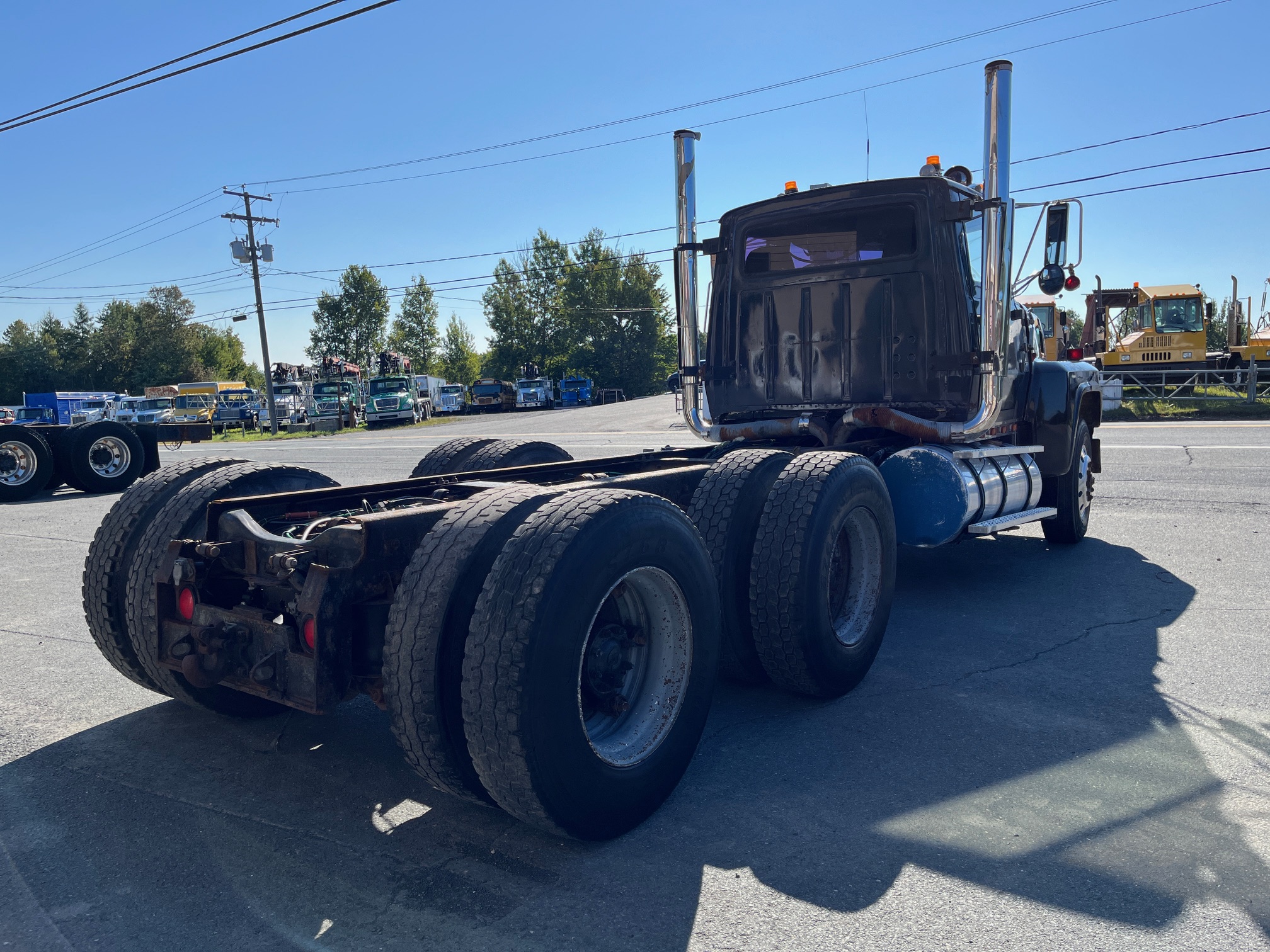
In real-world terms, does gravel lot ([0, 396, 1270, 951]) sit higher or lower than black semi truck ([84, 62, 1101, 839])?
lower

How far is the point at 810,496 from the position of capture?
155 inches

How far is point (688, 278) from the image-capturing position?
636 cm

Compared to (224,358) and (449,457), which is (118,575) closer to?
(449,457)

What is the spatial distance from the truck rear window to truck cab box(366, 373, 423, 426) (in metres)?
38.8

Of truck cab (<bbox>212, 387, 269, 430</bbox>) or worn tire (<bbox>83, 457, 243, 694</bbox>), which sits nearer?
worn tire (<bbox>83, 457, 243, 694</bbox>)

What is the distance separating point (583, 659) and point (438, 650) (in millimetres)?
520

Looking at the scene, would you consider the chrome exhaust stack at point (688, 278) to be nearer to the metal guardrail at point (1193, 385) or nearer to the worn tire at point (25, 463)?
the worn tire at point (25, 463)

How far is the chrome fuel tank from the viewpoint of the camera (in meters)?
5.35

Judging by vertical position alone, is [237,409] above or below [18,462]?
below

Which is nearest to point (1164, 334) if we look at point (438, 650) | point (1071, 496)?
point (1071, 496)

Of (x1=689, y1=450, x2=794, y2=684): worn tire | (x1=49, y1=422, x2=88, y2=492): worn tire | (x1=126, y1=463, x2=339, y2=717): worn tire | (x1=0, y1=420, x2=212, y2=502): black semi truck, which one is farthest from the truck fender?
(x1=49, y1=422, x2=88, y2=492): worn tire

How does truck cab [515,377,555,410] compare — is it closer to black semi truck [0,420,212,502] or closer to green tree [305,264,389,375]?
green tree [305,264,389,375]

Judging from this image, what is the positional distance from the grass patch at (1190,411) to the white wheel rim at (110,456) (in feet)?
66.8

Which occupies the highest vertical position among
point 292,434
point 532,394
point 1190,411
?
point 532,394
